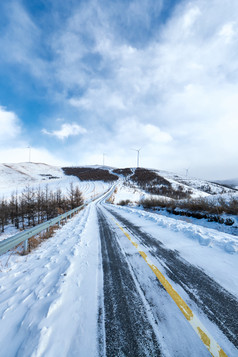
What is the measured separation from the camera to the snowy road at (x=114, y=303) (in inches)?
61.0

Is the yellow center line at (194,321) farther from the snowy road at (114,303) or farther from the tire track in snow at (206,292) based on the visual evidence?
the tire track in snow at (206,292)

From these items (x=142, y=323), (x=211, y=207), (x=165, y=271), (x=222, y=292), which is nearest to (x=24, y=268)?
(x=142, y=323)

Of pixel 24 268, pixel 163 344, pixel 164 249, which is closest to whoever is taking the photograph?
pixel 163 344

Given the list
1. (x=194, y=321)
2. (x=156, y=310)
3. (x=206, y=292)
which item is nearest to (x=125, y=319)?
(x=156, y=310)

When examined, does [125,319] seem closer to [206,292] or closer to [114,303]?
[114,303]

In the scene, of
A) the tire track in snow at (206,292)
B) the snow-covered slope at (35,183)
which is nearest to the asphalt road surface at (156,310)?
the tire track in snow at (206,292)

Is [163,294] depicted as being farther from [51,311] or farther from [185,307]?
[51,311]

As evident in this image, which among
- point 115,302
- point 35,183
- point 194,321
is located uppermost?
point 35,183

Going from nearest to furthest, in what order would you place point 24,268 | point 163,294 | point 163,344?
point 163,344 < point 163,294 < point 24,268

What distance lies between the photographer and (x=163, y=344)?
60.8 inches

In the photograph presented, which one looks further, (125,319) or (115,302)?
(115,302)

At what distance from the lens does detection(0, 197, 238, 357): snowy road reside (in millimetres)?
1550

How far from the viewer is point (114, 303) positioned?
2223mm

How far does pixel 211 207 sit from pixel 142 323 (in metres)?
9.38
